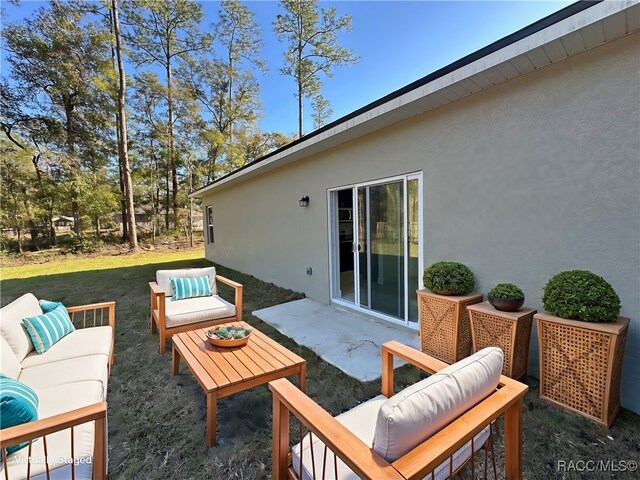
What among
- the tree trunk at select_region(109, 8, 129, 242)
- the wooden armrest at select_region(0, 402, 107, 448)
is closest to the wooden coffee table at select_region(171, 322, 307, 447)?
the wooden armrest at select_region(0, 402, 107, 448)

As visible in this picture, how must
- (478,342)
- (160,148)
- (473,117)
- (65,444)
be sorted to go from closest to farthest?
(65,444) → (478,342) → (473,117) → (160,148)

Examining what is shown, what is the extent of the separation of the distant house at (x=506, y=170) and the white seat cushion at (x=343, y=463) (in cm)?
197

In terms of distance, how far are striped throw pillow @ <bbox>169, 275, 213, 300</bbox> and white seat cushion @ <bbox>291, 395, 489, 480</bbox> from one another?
319cm

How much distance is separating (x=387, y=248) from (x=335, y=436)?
11.2 feet

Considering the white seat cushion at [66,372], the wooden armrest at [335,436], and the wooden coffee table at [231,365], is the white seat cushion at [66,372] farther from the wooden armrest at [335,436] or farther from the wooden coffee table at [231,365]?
the wooden armrest at [335,436]

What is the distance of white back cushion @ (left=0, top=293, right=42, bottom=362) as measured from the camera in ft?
7.68

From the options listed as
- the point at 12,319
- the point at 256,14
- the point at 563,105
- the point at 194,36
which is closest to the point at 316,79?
the point at 256,14

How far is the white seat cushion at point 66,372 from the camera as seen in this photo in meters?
2.11

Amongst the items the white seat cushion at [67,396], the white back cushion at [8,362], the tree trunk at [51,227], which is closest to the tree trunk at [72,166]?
the tree trunk at [51,227]

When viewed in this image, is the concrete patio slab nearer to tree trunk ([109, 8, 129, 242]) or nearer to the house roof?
the house roof

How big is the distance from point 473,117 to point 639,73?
1.26 m

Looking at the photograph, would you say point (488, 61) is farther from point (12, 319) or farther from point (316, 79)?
point (316, 79)

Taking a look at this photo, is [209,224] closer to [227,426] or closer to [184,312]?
[184,312]

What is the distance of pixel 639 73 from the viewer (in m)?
2.24
